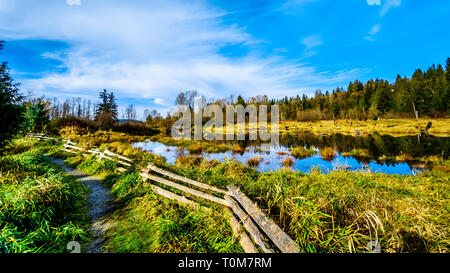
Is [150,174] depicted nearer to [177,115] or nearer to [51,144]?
[51,144]

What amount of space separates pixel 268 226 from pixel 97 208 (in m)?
5.48

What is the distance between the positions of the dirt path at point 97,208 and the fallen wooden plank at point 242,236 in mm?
2828

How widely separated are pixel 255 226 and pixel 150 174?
4754mm

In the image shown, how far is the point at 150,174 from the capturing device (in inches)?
246

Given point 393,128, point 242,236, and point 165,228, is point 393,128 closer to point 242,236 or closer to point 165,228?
point 242,236

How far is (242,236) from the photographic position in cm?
305

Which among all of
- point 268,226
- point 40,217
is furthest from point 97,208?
point 268,226

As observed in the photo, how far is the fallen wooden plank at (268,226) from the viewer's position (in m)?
2.45

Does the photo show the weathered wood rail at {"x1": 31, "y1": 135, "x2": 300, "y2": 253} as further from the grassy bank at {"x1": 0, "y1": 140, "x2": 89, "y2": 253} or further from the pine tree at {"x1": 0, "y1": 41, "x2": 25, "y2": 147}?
the pine tree at {"x1": 0, "y1": 41, "x2": 25, "y2": 147}

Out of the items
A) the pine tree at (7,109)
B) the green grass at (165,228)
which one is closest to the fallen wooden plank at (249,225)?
the green grass at (165,228)

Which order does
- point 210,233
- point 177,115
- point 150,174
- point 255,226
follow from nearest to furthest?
1. point 255,226
2. point 210,233
3. point 150,174
4. point 177,115
